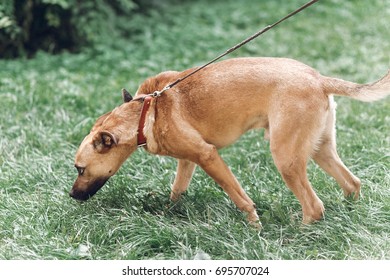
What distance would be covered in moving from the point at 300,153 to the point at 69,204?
2.06 m

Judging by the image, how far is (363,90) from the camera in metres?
5.25

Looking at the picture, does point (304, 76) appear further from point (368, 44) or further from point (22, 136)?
point (368, 44)

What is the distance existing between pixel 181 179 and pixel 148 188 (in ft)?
1.39

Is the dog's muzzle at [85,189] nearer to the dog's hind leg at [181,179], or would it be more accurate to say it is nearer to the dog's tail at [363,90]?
the dog's hind leg at [181,179]

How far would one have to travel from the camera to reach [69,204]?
18.8 feet

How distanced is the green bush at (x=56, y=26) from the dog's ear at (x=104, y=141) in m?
5.82

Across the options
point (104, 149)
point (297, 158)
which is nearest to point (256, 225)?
point (297, 158)

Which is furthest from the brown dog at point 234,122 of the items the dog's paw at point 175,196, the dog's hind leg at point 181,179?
the dog's paw at point 175,196

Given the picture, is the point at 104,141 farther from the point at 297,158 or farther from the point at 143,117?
the point at 297,158

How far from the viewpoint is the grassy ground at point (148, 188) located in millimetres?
4969

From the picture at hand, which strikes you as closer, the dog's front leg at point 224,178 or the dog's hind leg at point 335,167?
the dog's front leg at point 224,178

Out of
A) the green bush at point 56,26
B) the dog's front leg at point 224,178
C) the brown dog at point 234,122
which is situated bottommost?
the green bush at point 56,26

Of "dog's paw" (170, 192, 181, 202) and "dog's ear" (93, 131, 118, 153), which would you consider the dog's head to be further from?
"dog's paw" (170, 192, 181, 202)

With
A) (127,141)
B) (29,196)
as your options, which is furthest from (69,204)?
(127,141)
